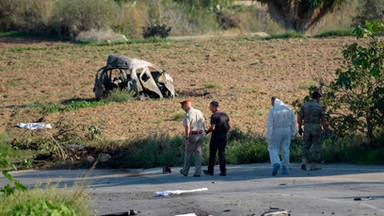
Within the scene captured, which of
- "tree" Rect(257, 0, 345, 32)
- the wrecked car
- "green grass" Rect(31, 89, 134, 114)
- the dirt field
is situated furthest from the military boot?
"tree" Rect(257, 0, 345, 32)

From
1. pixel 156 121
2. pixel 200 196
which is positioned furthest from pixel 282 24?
pixel 200 196

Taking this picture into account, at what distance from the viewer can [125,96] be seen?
31.4 meters

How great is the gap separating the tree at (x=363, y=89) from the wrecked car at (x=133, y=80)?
41.6 feet

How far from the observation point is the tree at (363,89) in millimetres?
19484

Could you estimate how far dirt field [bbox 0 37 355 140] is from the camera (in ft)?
92.2

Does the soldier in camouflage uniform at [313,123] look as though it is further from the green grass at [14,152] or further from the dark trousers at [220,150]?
the green grass at [14,152]

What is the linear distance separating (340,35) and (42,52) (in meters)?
16.6

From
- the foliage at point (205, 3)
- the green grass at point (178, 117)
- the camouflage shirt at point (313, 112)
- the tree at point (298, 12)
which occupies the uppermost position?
the foliage at point (205, 3)

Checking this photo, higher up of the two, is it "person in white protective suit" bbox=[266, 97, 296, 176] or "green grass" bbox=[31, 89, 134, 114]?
"green grass" bbox=[31, 89, 134, 114]

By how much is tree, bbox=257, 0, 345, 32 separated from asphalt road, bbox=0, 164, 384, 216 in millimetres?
33019

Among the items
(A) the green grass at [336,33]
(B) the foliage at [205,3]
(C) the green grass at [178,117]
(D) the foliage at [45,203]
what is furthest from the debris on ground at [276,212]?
(B) the foliage at [205,3]

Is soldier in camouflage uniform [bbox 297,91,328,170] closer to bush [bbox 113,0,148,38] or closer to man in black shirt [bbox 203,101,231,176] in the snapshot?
man in black shirt [bbox 203,101,231,176]

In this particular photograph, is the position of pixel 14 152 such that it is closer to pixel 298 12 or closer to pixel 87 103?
pixel 87 103

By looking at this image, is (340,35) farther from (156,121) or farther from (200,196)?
(200,196)
